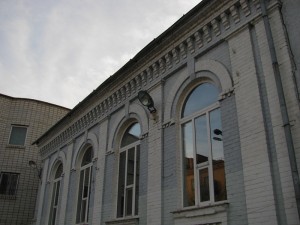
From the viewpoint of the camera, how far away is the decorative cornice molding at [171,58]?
8.15m

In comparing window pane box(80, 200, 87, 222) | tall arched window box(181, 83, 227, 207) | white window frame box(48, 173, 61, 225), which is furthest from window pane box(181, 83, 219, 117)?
white window frame box(48, 173, 61, 225)

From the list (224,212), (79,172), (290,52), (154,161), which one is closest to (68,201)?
(79,172)

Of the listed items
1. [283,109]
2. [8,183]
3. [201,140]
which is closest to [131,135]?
[201,140]

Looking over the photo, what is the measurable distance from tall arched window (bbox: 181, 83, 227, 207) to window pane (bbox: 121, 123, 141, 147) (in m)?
2.26

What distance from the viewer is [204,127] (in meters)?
8.59

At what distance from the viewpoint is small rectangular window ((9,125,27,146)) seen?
19781mm

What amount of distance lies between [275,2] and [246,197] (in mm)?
4132

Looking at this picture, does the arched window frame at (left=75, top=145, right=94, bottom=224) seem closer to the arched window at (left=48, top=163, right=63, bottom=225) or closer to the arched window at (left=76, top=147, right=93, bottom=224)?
the arched window at (left=76, top=147, right=93, bottom=224)

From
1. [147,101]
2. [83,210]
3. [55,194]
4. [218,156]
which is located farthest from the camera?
[55,194]

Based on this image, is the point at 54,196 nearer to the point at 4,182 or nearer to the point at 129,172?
the point at 4,182

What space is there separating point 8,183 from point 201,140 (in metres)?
14.2

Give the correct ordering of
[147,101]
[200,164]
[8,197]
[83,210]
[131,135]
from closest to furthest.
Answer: [200,164], [147,101], [131,135], [83,210], [8,197]

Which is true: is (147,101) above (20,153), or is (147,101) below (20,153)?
below

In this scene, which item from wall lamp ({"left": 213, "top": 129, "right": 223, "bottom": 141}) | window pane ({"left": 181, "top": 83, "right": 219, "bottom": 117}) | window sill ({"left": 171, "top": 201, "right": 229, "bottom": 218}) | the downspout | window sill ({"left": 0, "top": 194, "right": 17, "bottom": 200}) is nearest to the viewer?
the downspout
